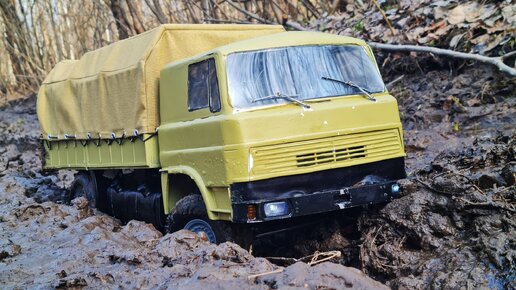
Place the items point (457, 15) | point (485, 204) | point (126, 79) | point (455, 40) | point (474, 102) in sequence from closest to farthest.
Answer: point (485, 204) < point (126, 79) < point (474, 102) < point (455, 40) < point (457, 15)

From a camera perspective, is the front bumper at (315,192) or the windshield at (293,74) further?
the windshield at (293,74)

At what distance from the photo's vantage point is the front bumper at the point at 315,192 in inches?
252

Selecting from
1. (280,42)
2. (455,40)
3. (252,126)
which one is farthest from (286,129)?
(455,40)

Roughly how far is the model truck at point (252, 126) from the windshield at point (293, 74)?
0.01 m

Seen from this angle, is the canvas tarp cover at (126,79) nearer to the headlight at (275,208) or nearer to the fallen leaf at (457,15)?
the headlight at (275,208)

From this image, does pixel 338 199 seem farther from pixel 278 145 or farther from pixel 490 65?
pixel 490 65

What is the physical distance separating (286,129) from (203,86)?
3.83ft

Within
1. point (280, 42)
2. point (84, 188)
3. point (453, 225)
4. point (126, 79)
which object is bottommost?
point (453, 225)

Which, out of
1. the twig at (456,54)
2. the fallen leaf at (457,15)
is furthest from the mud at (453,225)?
the fallen leaf at (457,15)

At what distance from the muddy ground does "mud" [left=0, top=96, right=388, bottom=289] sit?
0.05 ft

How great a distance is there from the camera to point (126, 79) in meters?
8.62

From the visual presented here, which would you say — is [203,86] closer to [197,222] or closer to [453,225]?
[197,222]

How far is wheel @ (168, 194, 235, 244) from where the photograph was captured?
695 centimetres

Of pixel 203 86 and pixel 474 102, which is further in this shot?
pixel 474 102
